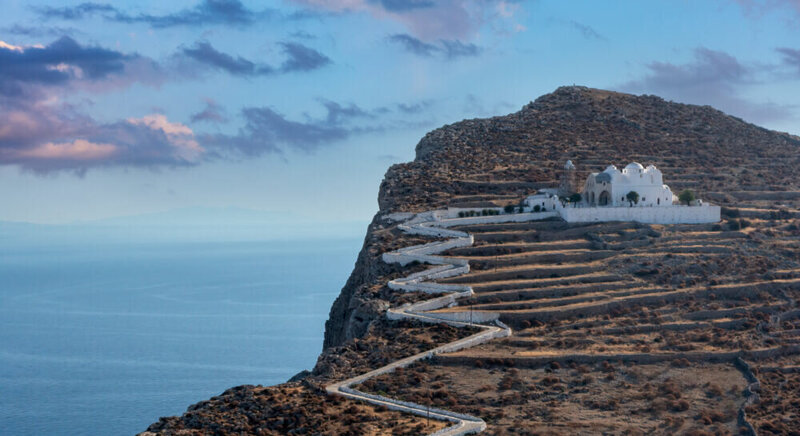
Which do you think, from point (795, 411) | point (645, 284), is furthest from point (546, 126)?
point (795, 411)

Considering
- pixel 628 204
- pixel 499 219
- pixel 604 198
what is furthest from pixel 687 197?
pixel 499 219

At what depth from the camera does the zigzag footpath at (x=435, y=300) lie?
4084cm

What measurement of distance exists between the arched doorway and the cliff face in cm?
1085

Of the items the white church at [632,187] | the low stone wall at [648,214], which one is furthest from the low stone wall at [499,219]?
the white church at [632,187]

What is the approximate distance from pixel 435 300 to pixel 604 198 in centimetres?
2716

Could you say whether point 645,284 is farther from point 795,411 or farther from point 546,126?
point 546,126

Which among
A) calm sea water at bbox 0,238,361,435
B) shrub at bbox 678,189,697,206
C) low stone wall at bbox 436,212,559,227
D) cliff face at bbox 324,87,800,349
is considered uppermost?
cliff face at bbox 324,87,800,349

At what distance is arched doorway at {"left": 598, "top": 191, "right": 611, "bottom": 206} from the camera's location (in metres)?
77.0

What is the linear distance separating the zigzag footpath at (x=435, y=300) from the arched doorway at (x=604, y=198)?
5208 mm

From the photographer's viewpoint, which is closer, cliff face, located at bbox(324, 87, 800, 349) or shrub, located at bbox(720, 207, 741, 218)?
shrub, located at bbox(720, 207, 741, 218)

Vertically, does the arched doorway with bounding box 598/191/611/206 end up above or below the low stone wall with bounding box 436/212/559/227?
above

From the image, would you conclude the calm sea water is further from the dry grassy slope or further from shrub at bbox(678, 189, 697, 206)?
shrub at bbox(678, 189, 697, 206)

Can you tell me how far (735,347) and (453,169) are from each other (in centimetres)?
4748

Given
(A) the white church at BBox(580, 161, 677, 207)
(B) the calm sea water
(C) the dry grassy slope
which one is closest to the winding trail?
(A) the white church at BBox(580, 161, 677, 207)
